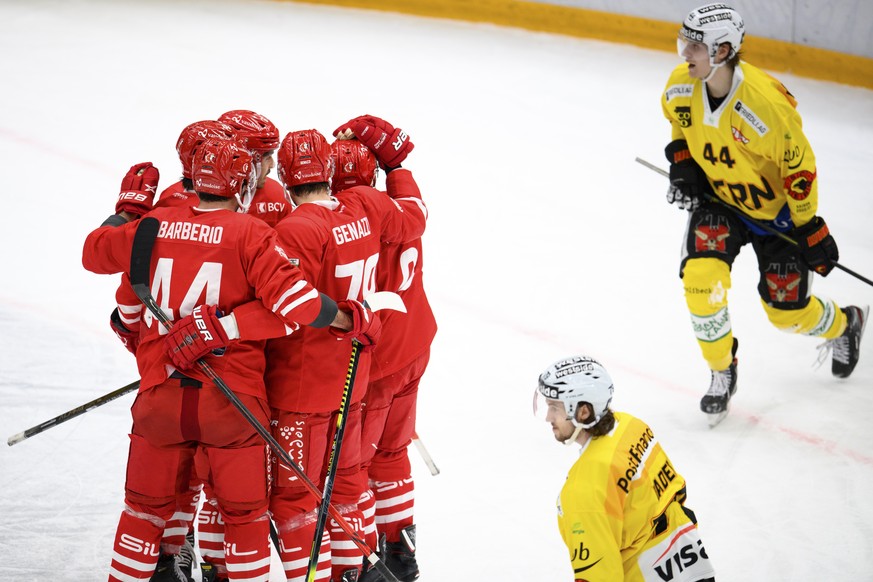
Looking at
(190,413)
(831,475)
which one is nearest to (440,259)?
(831,475)

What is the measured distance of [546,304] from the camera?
4.96 meters

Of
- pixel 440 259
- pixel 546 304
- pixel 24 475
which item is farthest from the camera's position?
pixel 440 259

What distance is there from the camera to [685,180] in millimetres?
4160

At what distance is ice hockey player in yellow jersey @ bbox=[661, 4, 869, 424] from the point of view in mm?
3877

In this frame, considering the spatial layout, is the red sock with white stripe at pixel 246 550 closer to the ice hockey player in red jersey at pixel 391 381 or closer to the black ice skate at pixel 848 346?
the ice hockey player in red jersey at pixel 391 381

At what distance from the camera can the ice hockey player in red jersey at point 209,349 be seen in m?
2.62

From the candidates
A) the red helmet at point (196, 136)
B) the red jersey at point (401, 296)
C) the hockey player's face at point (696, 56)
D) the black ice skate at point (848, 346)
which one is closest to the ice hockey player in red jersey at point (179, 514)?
the red helmet at point (196, 136)

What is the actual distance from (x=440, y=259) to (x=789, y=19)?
332 cm

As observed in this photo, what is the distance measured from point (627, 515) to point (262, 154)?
4.50ft

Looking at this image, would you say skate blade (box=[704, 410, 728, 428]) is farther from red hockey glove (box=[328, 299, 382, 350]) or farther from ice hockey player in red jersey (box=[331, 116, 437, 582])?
red hockey glove (box=[328, 299, 382, 350])

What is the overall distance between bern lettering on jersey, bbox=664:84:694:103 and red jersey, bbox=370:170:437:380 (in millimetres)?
1375

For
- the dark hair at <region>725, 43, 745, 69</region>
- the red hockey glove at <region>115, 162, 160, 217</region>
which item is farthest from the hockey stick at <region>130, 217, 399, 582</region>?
the dark hair at <region>725, 43, 745, 69</region>

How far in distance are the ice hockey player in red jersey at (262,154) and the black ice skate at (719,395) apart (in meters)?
1.95

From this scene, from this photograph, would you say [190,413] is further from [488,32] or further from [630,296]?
[488,32]
